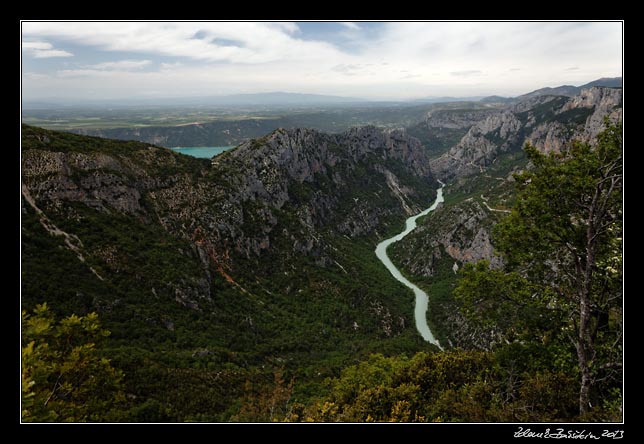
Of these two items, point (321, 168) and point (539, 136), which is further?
point (539, 136)

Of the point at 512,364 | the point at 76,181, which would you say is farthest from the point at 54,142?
the point at 512,364

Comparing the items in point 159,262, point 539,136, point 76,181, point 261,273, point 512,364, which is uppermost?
point 539,136

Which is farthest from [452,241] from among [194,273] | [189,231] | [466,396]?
[466,396]

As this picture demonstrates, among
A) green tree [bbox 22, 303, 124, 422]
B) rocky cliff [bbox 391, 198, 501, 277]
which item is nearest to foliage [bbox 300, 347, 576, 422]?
green tree [bbox 22, 303, 124, 422]

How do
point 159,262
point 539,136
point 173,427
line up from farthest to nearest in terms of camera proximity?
1. point 539,136
2. point 159,262
3. point 173,427

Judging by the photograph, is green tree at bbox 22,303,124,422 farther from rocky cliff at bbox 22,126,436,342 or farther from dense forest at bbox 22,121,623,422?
rocky cliff at bbox 22,126,436,342

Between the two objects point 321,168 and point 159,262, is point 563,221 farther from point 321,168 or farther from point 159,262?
point 321,168

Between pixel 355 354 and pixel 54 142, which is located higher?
pixel 54 142

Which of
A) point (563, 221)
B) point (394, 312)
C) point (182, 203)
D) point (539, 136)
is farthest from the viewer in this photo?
point (539, 136)
